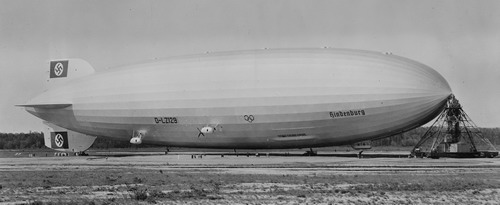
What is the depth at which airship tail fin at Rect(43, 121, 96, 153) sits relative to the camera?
66750mm

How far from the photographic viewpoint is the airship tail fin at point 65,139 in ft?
219

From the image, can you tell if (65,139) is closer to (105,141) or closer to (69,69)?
(69,69)

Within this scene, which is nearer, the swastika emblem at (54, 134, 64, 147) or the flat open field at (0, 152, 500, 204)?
the flat open field at (0, 152, 500, 204)

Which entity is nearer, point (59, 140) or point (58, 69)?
point (58, 69)

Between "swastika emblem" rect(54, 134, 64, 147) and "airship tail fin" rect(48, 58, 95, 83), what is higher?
"airship tail fin" rect(48, 58, 95, 83)

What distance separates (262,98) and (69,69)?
81.5 ft

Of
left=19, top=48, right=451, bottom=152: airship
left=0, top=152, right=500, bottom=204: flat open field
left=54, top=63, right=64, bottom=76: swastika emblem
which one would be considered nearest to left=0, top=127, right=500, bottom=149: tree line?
left=54, top=63, right=64, bottom=76: swastika emblem

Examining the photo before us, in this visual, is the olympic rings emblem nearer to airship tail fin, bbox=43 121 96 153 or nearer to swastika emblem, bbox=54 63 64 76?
airship tail fin, bbox=43 121 96 153

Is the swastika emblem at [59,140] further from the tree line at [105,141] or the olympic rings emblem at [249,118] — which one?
the tree line at [105,141]

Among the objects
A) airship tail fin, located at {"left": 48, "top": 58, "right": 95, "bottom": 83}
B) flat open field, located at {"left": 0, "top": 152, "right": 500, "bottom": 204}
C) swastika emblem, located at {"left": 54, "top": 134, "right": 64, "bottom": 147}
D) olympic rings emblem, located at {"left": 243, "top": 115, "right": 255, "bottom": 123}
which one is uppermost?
airship tail fin, located at {"left": 48, "top": 58, "right": 95, "bottom": 83}

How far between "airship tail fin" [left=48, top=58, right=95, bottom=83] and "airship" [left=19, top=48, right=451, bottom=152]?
455 cm

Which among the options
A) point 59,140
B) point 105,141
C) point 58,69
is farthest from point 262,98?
point 105,141

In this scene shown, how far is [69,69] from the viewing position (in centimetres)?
6544

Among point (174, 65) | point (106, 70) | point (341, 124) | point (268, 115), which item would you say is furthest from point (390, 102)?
point (106, 70)
